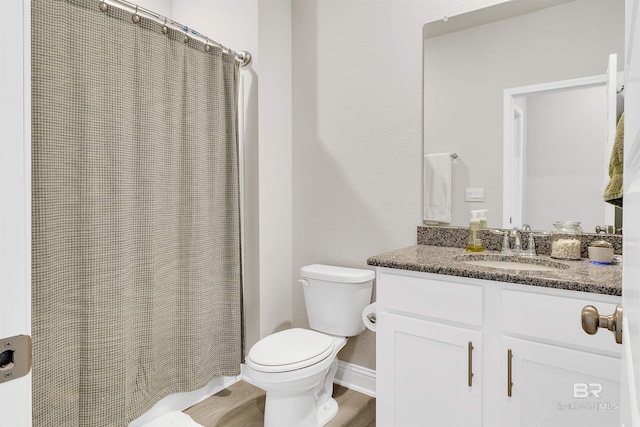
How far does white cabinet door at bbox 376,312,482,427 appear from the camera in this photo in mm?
1411

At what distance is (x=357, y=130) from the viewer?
88.8 inches

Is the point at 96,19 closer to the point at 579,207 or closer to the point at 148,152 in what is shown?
the point at 148,152

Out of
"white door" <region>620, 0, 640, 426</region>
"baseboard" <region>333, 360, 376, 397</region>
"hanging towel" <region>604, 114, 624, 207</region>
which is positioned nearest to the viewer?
"white door" <region>620, 0, 640, 426</region>

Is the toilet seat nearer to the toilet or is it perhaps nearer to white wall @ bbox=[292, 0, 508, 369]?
the toilet

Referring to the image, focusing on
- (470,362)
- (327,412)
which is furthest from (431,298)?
(327,412)

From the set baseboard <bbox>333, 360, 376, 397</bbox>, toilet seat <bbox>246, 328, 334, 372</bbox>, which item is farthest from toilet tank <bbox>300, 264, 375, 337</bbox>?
baseboard <bbox>333, 360, 376, 397</bbox>

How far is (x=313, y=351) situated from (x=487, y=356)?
775 mm

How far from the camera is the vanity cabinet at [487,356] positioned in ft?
3.91

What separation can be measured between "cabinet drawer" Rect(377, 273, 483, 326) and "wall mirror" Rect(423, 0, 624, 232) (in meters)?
0.61

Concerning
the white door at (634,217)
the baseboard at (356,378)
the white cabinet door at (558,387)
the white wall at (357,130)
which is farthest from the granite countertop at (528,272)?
the baseboard at (356,378)

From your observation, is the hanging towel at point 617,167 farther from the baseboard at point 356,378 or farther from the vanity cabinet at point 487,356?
the baseboard at point 356,378

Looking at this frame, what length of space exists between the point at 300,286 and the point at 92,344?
4.10ft

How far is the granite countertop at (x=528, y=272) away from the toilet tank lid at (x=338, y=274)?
352 millimetres
